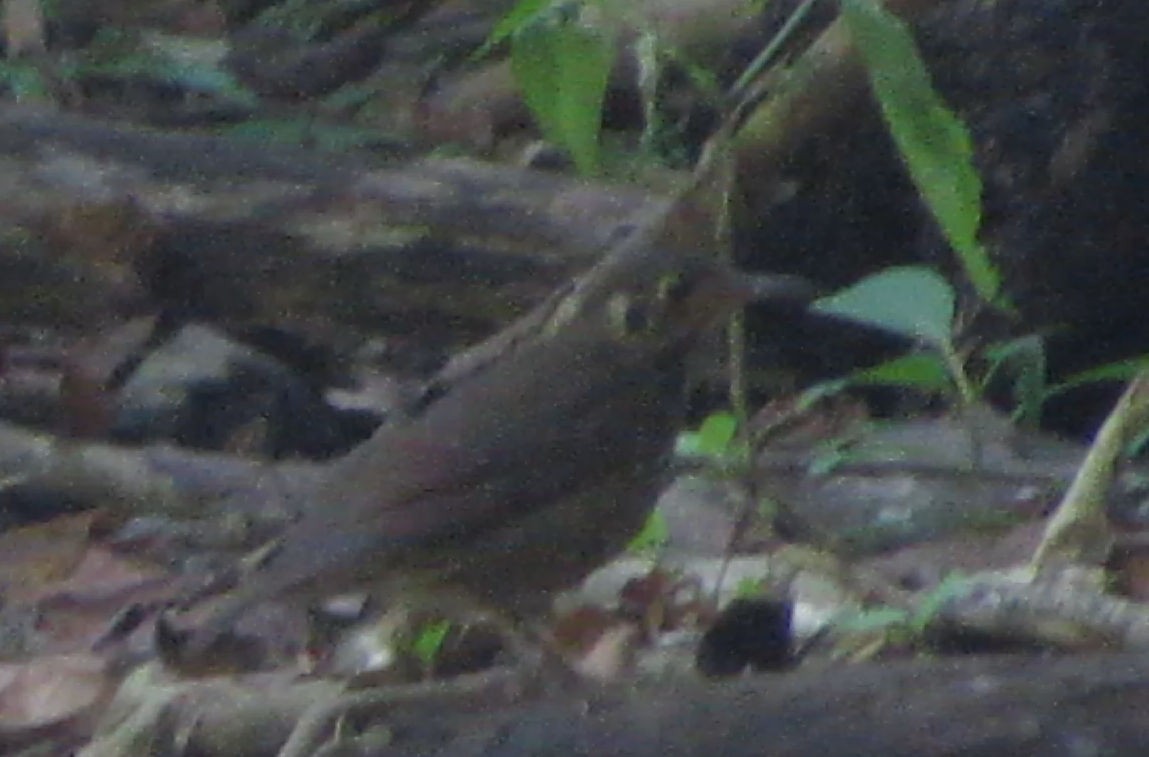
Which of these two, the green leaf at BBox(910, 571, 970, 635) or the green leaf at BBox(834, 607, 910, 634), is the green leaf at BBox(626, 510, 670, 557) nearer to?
the green leaf at BBox(834, 607, 910, 634)

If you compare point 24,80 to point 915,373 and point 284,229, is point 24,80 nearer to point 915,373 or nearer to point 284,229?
point 284,229

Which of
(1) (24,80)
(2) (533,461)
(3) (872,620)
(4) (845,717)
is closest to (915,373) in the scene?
(3) (872,620)

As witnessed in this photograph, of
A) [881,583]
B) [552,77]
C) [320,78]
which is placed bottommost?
[320,78]

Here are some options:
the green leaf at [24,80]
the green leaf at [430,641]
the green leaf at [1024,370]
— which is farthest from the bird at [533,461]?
the green leaf at [24,80]

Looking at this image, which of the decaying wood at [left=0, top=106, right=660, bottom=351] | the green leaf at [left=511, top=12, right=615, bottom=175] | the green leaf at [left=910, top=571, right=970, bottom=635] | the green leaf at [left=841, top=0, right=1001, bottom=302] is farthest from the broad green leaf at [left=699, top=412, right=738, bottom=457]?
the green leaf at [left=841, top=0, right=1001, bottom=302]

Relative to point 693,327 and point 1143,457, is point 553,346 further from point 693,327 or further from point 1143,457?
point 1143,457

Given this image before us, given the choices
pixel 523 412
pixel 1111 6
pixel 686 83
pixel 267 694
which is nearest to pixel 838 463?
pixel 523 412
